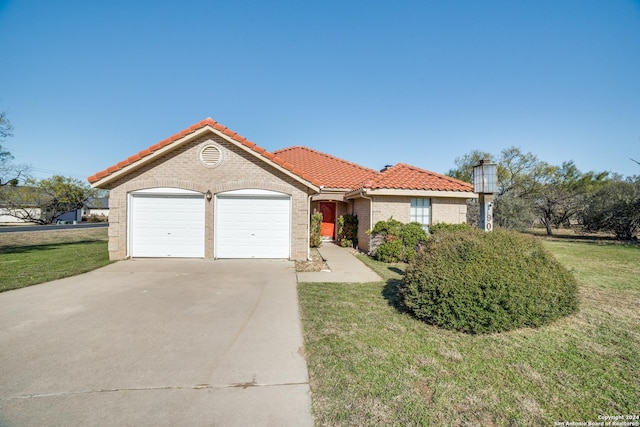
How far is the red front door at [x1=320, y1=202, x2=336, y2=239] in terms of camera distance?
17109 millimetres

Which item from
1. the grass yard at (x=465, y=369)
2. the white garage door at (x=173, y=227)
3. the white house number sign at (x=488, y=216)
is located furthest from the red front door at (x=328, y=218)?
the grass yard at (x=465, y=369)

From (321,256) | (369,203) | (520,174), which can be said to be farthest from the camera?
(520,174)

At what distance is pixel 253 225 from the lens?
1085cm

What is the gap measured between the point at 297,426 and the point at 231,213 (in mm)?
8919

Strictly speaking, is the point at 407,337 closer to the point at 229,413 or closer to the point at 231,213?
the point at 229,413

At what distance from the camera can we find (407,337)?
4.43 m

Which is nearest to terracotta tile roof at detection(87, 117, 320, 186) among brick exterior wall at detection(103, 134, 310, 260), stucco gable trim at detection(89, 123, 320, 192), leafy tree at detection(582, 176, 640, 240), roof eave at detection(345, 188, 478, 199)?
stucco gable trim at detection(89, 123, 320, 192)

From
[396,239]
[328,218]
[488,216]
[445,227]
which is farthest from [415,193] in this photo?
[328,218]

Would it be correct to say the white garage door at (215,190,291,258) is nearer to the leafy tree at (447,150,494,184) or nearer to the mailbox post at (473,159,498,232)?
the mailbox post at (473,159,498,232)

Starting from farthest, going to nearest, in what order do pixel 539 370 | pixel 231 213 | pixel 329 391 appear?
1. pixel 231 213
2. pixel 539 370
3. pixel 329 391

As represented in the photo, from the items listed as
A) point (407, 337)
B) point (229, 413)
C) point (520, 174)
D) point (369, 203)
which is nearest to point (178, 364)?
point (229, 413)

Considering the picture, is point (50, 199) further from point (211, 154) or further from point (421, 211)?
point (421, 211)

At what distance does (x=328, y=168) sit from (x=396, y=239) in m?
8.38

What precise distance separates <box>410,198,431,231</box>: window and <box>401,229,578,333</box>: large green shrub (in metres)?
7.37
